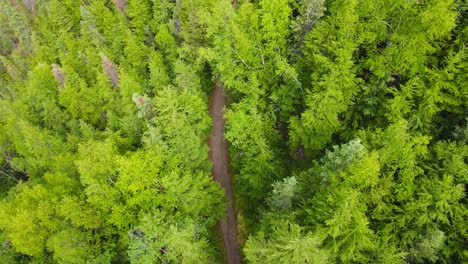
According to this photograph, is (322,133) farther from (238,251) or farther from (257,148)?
(238,251)

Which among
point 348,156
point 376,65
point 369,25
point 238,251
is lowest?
point 238,251

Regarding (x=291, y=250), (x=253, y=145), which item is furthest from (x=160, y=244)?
(x=253, y=145)

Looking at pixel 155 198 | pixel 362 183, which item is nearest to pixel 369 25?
pixel 362 183

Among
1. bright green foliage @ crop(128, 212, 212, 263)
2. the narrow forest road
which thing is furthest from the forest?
the narrow forest road

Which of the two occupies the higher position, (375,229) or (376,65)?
(376,65)

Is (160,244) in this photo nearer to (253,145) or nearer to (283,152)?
(253,145)

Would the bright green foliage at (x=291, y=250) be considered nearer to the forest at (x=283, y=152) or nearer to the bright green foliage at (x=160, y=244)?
the forest at (x=283, y=152)
